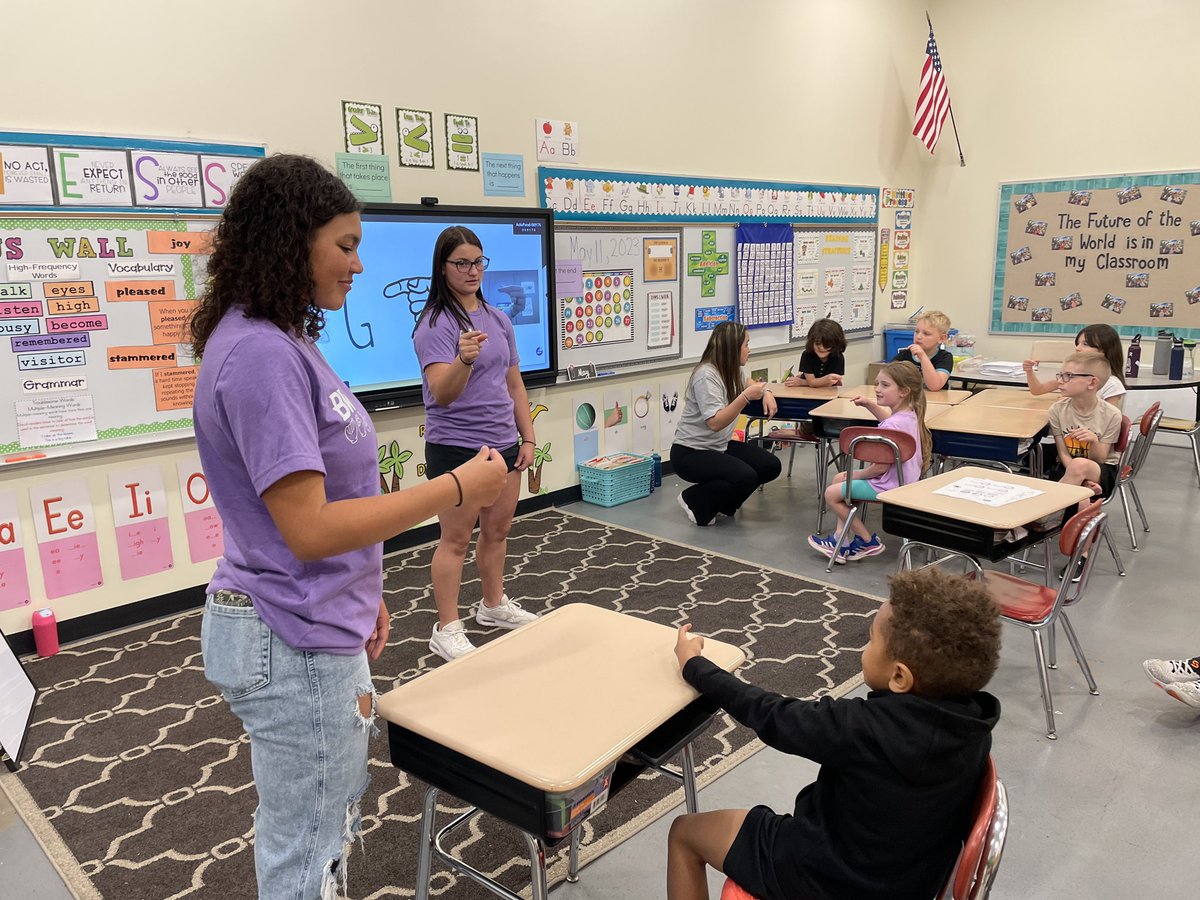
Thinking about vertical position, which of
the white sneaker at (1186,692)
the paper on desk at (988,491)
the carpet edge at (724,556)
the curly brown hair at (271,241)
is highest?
the curly brown hair at (271,241)

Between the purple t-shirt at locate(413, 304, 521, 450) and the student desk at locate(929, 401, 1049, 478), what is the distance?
2.37 metres

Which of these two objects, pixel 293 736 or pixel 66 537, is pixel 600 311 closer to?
pixel 66 537

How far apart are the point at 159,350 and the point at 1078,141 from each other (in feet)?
22.8

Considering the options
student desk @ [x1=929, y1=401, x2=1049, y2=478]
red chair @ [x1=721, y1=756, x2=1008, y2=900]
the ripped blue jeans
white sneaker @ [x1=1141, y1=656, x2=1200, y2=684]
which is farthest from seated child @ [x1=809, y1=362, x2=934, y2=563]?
the ripped blue jeans

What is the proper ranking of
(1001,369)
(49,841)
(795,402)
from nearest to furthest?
(49,841) → (795,402) → (1001,369)

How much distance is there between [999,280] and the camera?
295 inches

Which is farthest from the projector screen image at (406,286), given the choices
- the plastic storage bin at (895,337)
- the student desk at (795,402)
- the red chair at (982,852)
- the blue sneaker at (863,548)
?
the plastic storage bin at (895,337)

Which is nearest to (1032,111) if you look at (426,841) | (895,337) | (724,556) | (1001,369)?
(895,337)

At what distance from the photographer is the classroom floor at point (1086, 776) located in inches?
82.2

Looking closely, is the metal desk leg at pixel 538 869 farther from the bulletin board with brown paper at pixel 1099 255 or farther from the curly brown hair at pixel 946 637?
the bulletin board with brown paper at pixel 1099 255

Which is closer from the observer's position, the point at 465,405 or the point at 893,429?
the point at 465,405

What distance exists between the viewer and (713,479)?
4824 millimetres

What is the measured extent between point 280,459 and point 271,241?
0.33m

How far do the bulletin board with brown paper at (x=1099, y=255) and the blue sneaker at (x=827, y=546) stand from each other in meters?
4.04
